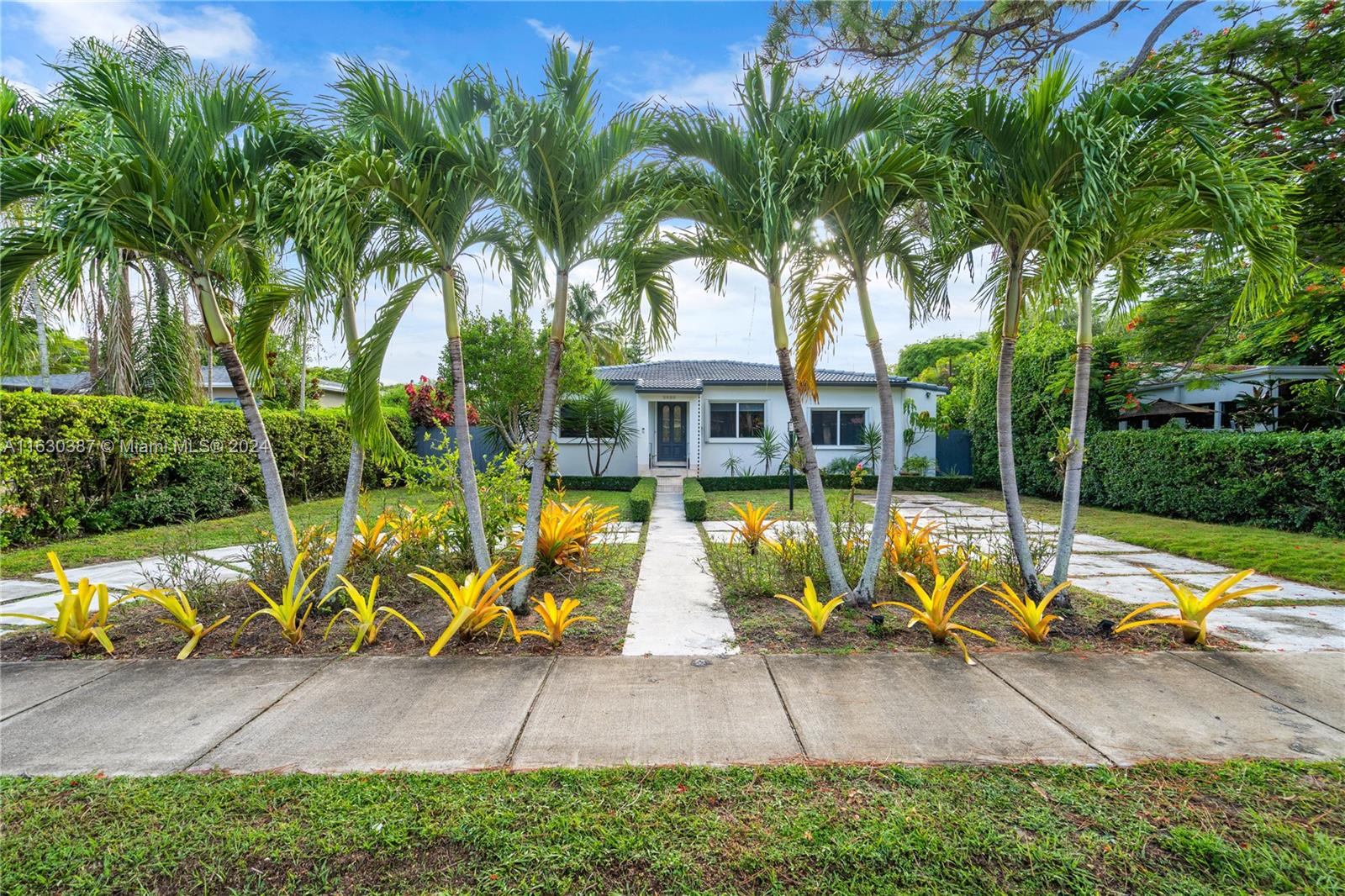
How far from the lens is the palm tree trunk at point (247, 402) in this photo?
13.0 ft

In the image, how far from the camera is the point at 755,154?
13.3ft

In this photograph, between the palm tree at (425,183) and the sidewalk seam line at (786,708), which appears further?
the palm tree at (425,183)

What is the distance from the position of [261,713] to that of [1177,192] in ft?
21.0

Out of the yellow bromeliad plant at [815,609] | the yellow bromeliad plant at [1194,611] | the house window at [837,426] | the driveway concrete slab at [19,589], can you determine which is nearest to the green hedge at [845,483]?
the house window at [837,426]

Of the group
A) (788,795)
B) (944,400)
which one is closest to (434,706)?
(788,795)

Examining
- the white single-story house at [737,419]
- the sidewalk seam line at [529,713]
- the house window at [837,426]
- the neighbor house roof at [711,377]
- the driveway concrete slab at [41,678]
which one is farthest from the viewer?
the house window at [837,426]

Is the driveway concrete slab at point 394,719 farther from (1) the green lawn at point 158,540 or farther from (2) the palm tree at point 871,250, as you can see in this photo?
(2) the palm tree at point 871,250

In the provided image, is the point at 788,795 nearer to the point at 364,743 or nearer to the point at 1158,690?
the point at 364,743

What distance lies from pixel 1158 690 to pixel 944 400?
51.1ft

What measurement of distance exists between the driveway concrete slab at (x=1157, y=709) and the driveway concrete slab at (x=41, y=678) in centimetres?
555

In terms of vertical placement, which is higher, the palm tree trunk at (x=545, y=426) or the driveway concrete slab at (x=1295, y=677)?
the palm tree trunk at (x=545, y=426)

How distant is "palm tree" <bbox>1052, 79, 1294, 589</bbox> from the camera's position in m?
3.43

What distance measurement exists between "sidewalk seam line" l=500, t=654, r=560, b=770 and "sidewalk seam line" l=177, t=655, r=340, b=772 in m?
1.39

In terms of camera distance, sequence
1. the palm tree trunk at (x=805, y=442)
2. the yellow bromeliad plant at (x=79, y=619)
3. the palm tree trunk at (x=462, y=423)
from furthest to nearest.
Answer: the palm tree trunk at (x=805, y=442), the palm tree trunk at (x=462, y=423), the yellow bromeliad plant at (x=79, y=619)
